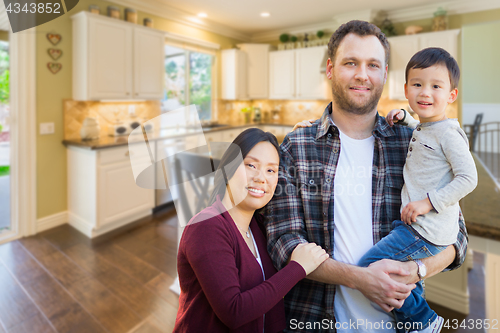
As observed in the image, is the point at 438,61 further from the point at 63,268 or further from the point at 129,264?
the point at 63,268

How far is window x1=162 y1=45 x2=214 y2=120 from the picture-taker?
4680 millimetres

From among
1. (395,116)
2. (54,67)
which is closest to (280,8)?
(54,67)

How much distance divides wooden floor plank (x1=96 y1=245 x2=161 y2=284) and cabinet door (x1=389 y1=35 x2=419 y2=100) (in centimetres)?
400

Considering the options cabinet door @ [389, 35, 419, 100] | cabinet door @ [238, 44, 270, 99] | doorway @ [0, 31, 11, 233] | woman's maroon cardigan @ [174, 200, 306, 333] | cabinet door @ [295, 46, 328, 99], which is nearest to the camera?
woman's maroon cardigan @ [174, 200, 306, 333]

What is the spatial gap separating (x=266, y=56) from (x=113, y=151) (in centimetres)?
358

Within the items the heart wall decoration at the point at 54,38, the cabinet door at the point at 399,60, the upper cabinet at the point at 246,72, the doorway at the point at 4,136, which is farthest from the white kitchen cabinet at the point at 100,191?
the cabinet door at the point at 399,60

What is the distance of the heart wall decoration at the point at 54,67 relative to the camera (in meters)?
3.23

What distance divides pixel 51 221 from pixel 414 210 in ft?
12.3

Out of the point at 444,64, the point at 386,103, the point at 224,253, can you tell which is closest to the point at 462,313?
the point at 444,64

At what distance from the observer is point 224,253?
77 centimetres

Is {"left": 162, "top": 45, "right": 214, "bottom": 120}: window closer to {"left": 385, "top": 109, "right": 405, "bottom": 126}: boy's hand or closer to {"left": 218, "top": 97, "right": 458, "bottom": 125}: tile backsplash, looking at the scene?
{"left": 218, "top": 97, "right": 458, "bottom": 125}: tile backsplash

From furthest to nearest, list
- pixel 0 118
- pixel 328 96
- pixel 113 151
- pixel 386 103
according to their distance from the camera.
→ pixel 328 96, pixel 386 103, pixel 113 151, pixel 0 118

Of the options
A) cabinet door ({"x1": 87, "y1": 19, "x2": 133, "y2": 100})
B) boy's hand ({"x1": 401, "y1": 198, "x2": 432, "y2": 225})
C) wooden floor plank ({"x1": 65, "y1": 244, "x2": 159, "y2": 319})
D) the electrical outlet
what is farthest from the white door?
boy's hand ({"x1": 401, "y1": 198, "x2": 432, "y2": 225})

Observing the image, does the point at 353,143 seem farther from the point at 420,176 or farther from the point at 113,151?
the point at 113,151
